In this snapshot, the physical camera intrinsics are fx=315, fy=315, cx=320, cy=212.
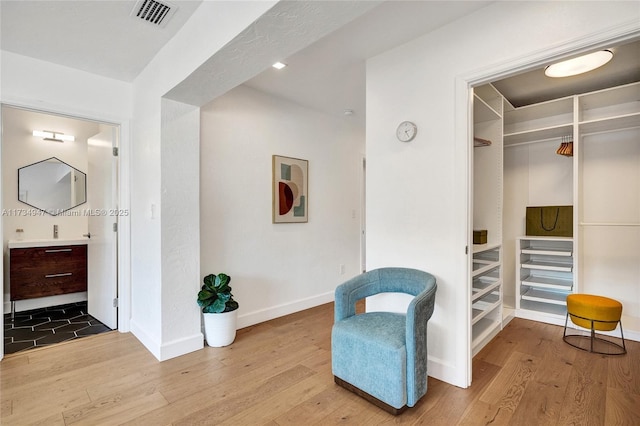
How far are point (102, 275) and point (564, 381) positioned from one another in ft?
13.7

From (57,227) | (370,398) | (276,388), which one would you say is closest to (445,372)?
(370,398)

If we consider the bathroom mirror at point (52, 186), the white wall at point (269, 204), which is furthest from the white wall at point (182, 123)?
the bathroom mirror at point (52, 186)

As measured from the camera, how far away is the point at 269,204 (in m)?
3.52

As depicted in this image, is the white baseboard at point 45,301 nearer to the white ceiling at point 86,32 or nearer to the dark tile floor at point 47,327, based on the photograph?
the dark tile floor at point 47,327

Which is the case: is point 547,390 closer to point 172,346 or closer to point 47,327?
point 172,346

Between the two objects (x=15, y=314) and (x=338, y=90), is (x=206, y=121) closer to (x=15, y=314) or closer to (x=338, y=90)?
(x=338, y=90)

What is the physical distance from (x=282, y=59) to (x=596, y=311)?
10.4 ft

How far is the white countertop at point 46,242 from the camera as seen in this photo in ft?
11.6

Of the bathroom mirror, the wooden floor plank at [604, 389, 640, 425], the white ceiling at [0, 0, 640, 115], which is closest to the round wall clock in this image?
the white ceiling at [0, 0, 640, 115]

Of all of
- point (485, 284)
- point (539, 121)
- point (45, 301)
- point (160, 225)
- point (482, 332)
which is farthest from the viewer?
point (45, 301)

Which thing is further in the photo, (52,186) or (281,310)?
(52,186)

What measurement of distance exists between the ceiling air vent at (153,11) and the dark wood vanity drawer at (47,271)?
10.1ft

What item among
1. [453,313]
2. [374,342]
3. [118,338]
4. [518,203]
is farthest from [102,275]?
[518,203]

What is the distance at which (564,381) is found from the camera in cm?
219
